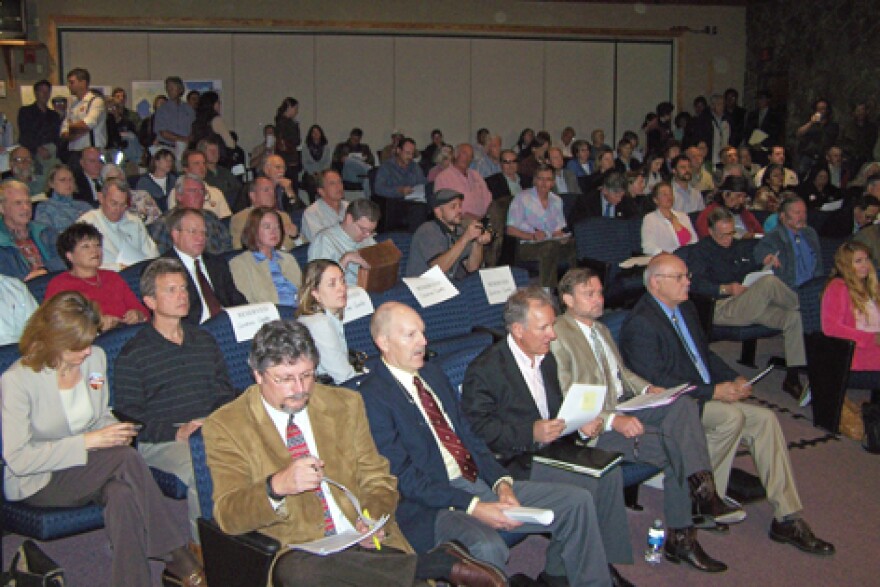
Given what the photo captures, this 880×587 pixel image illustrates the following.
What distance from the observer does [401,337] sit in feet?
10.3

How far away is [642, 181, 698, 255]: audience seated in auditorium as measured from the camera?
24.0 ft

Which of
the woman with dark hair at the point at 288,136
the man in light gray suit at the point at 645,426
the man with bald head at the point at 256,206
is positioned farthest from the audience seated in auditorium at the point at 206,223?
the woman with dark hair at the point at 288,136

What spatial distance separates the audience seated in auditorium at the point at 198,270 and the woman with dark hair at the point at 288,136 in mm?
6704

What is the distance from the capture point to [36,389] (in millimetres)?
3131

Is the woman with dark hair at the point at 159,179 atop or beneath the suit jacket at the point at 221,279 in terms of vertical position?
atop

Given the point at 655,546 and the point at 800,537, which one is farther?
the point at 800,537

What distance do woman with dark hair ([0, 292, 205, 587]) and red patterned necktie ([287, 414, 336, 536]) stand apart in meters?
0.72

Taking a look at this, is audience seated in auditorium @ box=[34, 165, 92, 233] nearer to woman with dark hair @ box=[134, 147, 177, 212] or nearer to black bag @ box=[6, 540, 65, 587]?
woman with dark hair @ box=[134, 147, 177, 212]

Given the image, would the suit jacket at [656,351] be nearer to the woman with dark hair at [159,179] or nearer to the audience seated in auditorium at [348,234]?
the audience seated in auditorium at [348,234]

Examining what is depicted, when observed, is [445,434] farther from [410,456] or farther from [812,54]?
[812,54]

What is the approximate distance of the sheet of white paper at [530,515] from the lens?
9.37 ft

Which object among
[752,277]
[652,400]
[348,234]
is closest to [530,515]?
[652,400]

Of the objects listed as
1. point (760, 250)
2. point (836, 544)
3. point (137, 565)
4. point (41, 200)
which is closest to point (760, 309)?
point (760, 250)

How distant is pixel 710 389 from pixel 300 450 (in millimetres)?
2120
